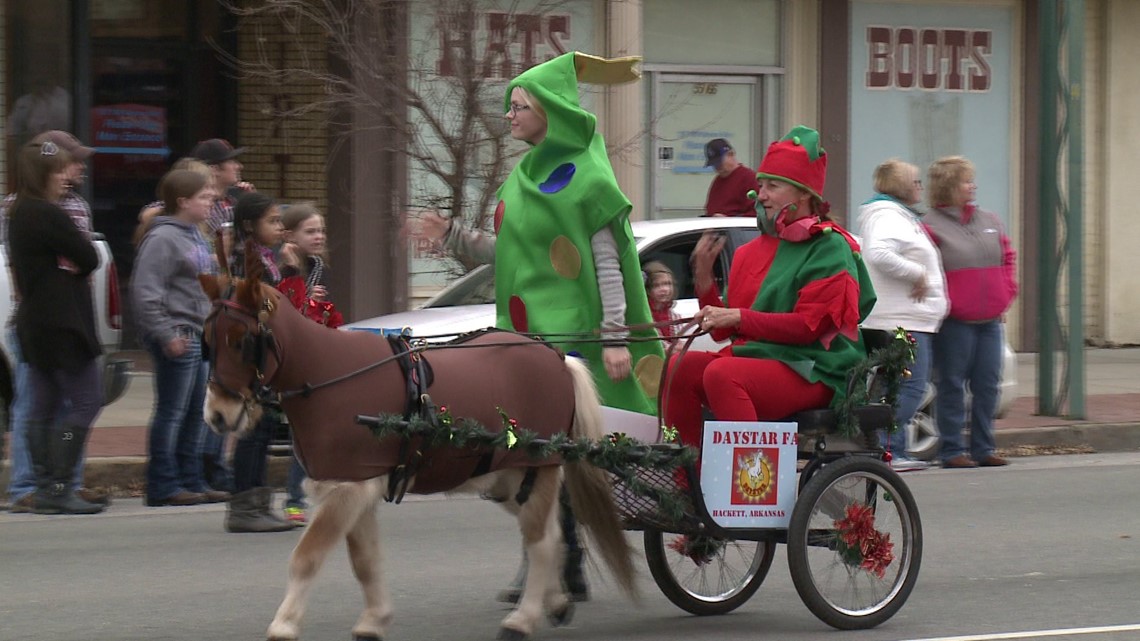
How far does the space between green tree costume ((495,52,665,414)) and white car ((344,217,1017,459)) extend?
358 centimetres

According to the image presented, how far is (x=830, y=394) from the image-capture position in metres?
6.57

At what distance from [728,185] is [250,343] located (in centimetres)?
839

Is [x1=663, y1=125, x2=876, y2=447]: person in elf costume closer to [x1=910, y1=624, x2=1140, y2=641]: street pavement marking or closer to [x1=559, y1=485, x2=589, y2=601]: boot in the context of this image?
[x1=559, y1=485, x2=589, y2=601]: boot

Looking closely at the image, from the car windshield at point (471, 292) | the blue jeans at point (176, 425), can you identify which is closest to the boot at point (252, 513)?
the blue jeans at point (176, 425)

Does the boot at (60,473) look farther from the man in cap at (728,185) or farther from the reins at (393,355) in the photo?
the man in cap at (728,185)

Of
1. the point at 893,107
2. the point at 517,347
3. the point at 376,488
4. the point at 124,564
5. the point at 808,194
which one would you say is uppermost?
the point at 893,107

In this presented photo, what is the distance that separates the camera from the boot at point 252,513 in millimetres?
9047

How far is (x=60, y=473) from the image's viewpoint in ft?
31.7

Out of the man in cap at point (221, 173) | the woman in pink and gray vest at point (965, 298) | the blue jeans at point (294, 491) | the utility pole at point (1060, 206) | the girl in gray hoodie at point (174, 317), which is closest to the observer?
the blue jeans at point (294, 491)

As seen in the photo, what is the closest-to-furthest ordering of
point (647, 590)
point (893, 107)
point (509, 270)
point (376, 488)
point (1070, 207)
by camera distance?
point (376, 488)
point (509, 270)
point (647, 590)
point (1070, 207)
point (893, 107)

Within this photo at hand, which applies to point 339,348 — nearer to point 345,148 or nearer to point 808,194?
point 808,194

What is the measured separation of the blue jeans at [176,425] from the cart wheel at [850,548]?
4.64 meters

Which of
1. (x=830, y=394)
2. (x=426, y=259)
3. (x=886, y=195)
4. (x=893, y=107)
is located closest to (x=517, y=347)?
(x=830, y=394)

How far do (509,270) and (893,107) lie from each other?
39.7 ft
